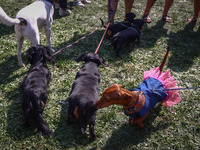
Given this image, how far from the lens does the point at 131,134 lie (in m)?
3.22

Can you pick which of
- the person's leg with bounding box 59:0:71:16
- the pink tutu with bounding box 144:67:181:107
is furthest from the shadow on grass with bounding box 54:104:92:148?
the person's leg with bounding box 59:0:71:16

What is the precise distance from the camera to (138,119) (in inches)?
125

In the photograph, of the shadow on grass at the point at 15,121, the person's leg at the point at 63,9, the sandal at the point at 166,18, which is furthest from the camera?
the sandal at the point at 166,18

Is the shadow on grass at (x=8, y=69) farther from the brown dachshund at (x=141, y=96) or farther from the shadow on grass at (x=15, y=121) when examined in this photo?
the brown dachshund at (x=141, y=96)

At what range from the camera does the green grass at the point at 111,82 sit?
307 cm

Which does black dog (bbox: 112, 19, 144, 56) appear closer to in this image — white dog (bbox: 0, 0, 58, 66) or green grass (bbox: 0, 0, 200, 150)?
green grass (bbox: 0, 0, 200, 150)

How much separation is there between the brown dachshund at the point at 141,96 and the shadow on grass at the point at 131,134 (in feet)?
0.45

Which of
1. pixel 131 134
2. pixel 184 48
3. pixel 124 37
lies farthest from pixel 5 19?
pixel 184 48

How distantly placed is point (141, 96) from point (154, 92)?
0.32 meters

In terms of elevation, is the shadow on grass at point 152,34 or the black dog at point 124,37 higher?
the black dog at point 124,37

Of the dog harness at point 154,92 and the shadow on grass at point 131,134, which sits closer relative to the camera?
the dog harness at point 154,92

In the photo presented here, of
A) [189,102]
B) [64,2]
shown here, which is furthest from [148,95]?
[64,2]

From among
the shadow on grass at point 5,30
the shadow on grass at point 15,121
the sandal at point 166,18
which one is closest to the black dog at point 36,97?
the shadow on grass at point 15,121

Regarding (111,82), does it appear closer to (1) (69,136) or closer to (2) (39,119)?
(1) (69,136)
